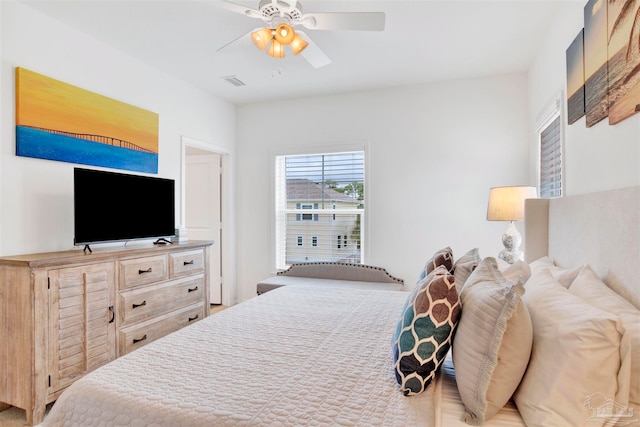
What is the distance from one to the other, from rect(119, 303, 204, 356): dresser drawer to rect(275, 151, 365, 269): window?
1.47 meters

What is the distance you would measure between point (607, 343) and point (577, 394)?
159 millimetres

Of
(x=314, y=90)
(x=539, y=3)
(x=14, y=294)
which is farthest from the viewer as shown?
(x=314, y=90)

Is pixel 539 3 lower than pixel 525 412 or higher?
higher

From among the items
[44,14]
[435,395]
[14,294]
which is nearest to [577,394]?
[435,395]

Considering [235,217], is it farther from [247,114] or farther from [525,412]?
[525,412]

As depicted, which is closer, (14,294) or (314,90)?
(14,294)

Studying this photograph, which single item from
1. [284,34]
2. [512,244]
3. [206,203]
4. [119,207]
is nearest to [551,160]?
[512,244]

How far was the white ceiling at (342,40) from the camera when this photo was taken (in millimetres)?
2420

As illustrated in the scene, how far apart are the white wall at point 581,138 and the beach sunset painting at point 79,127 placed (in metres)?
3.47

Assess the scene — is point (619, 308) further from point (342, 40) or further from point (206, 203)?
point (206, 203)

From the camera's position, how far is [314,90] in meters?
4.10

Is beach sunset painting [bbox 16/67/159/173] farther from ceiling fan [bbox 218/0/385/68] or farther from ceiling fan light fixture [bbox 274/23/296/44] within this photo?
ceiling fan light fixture [bbox 274/23/296/44]

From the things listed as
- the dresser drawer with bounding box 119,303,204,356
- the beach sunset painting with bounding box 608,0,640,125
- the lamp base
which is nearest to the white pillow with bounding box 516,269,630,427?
the beach sunset painting with bounding box 608,0,640,125

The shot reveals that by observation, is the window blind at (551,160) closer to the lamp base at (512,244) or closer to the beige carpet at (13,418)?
the lamp base at (512,244)
